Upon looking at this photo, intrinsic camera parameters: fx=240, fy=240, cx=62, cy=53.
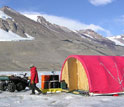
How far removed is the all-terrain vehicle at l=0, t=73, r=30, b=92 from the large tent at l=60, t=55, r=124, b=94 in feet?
9.91

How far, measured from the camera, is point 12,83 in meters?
15.8

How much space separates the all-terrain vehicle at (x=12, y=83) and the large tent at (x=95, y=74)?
3.02 meters

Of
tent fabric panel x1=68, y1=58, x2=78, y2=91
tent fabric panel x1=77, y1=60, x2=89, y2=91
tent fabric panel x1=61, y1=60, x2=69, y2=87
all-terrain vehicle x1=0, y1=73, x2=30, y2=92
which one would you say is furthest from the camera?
tent fabric panel x1=61, y1=60, x2=69, y2=87

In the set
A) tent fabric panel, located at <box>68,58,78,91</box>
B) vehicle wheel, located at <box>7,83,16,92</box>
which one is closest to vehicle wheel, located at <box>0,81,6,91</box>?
vehicle wheel, located at <box>7,83,16,92</box>

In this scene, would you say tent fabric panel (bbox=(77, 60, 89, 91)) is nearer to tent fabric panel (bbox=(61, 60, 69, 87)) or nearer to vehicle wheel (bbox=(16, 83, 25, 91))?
tent fabric panel (bbox=(61, 60, 69, 87))

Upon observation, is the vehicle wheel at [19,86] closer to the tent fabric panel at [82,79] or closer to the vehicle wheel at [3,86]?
the vehicle wheel at [3,86]

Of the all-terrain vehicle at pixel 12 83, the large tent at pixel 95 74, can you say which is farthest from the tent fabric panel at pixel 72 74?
the all-terrain vehicle at pixel 12 83

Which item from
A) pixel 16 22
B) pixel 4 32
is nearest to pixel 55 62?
pixel 4 32

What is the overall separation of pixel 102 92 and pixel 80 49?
9845cm

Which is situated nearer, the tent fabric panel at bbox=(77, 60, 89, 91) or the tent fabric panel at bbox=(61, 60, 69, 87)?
the tent fabric panel at bbox=(77, 60, 89, 91)

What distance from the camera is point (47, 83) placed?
14.9 m

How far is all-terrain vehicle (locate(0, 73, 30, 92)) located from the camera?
1576 centimetres

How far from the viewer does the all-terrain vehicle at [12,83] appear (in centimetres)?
1576

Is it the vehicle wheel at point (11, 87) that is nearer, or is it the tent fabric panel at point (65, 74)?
the vehicle wheel at point (11, 87)
